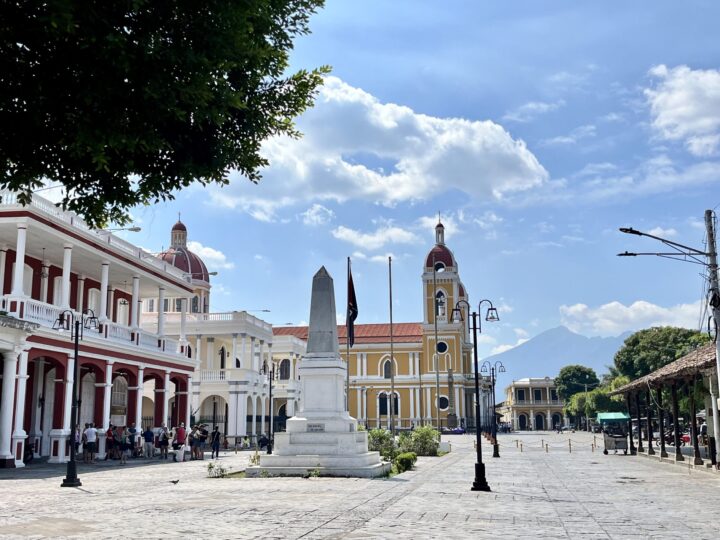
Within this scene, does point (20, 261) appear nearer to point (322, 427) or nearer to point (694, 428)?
point (322, 427)

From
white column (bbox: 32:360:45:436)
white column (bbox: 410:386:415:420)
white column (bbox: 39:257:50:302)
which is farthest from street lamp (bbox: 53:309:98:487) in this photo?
white column (bbox: 410:386:415:420)

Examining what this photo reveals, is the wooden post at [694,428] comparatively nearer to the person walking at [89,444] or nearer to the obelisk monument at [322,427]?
the obelisk monument at [322,427]

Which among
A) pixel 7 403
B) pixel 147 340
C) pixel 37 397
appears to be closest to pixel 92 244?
pixel 37 397

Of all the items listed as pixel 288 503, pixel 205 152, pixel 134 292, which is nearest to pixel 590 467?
pixel 288 503

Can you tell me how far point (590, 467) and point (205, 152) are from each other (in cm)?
2395

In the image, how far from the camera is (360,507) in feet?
43.9

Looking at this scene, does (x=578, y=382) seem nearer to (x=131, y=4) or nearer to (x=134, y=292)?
(x=134, y=292)

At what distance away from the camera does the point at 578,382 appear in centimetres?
12562

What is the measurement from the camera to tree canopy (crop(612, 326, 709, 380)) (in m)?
75.3

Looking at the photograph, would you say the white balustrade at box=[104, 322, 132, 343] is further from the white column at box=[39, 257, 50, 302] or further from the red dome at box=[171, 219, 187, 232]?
the red dome at box=[171, 219, 187, 232]

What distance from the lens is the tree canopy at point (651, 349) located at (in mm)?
75312

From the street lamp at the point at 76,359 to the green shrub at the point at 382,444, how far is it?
33.5ft

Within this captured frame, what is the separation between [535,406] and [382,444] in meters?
112

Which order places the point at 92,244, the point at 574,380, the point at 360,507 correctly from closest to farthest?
the point at 360,507 → the point at 92,244 → the point at 574,380
